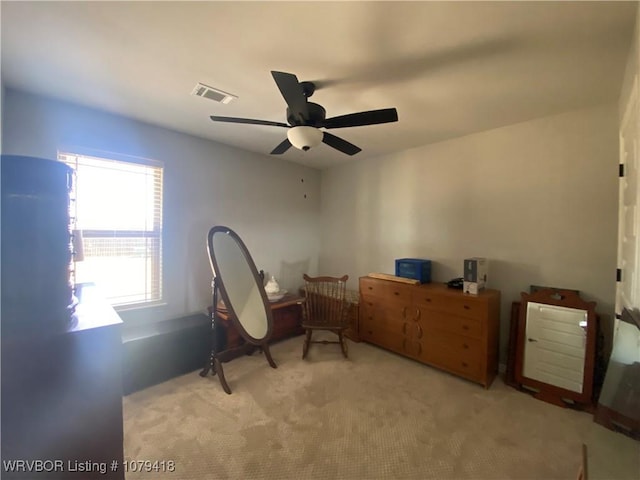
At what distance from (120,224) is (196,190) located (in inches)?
33.8

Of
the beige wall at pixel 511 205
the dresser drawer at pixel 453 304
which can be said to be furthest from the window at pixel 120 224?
the dresser drawer at pixel 453 304

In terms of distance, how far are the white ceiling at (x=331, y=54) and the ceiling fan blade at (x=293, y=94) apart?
1.00 ft

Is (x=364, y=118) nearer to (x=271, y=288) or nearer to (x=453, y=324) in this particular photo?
(x=453, y=324)

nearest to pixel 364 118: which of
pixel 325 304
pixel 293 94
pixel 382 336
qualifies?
pixel 293 94

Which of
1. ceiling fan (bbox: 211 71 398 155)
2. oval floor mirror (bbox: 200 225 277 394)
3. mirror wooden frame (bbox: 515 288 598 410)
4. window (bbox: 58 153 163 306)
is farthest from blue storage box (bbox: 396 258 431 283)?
window (bbox: 58 153 163 306)

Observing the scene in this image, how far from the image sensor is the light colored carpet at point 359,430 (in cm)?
160

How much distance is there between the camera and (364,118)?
1.76m

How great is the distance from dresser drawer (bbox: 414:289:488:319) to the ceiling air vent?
2.65 meters

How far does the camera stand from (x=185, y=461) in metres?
1.66

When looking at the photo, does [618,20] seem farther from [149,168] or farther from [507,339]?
[149,168]

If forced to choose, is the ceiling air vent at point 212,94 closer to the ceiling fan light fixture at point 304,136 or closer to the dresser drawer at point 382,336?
the ceiling fan light fixture at point 304,136

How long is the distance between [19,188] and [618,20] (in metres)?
2.74

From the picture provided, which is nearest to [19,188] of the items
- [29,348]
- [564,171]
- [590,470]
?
[29,348]

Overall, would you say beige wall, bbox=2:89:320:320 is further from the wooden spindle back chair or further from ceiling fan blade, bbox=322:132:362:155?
ceiling fan blade, bbox=322:132:362:155
